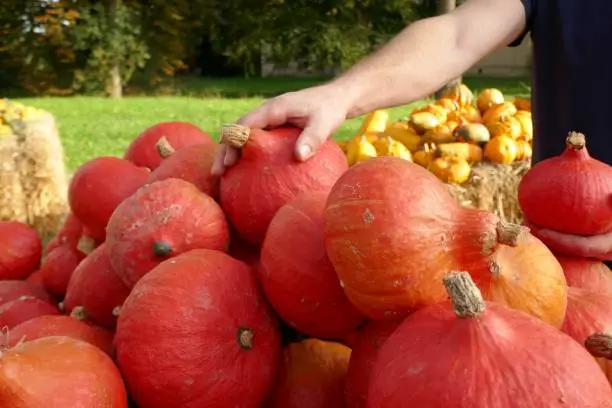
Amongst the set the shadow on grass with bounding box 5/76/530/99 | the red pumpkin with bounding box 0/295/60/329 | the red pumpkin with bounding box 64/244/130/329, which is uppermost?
the red pumpkin with bounding box 64/244/130/329

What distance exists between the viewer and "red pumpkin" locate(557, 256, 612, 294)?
134 cm

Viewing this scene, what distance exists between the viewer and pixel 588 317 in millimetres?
1115

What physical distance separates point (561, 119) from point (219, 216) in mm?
1444

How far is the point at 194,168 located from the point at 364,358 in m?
0.58

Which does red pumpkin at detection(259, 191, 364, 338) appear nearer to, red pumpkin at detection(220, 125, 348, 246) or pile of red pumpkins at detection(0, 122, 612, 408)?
pile of red pumpkins at detection(0, 122, 612, 408)

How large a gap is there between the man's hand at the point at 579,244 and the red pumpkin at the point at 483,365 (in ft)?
1.82

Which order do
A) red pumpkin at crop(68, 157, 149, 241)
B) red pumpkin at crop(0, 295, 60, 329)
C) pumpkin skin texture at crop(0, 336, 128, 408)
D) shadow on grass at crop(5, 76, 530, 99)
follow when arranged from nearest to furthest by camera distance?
pumpkin skin texture at crop(0, 336, 128, 408), red pumpkin at crop(0, 295, 60, 329), red pumpkin at crop(68, 157, 149, 241), shadow on grass at crop(5, 76, 530, 99)

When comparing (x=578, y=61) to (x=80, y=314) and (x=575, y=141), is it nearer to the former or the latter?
(x=575, y=141)

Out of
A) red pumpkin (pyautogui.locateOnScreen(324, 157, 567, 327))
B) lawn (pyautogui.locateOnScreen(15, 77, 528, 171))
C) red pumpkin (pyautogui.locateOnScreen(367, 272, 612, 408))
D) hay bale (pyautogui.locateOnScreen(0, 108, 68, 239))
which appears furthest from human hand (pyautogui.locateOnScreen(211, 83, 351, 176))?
lawn (pyautogui.locateOnScreen(15, 77, 528, 171))

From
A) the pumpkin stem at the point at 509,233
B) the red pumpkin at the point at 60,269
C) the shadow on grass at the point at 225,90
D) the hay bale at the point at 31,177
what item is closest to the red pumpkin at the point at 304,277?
the pumpkin stem at the point at 509,233

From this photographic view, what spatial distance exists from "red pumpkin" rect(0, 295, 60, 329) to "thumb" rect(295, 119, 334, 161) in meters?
0.74

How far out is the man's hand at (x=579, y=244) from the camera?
4.52 feet

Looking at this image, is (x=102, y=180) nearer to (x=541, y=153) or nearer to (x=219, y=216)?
(x=219, y=216)

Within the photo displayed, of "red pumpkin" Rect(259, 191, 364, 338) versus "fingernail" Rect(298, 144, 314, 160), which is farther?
"fingernail" Rect(298, 144, 314, 160)
